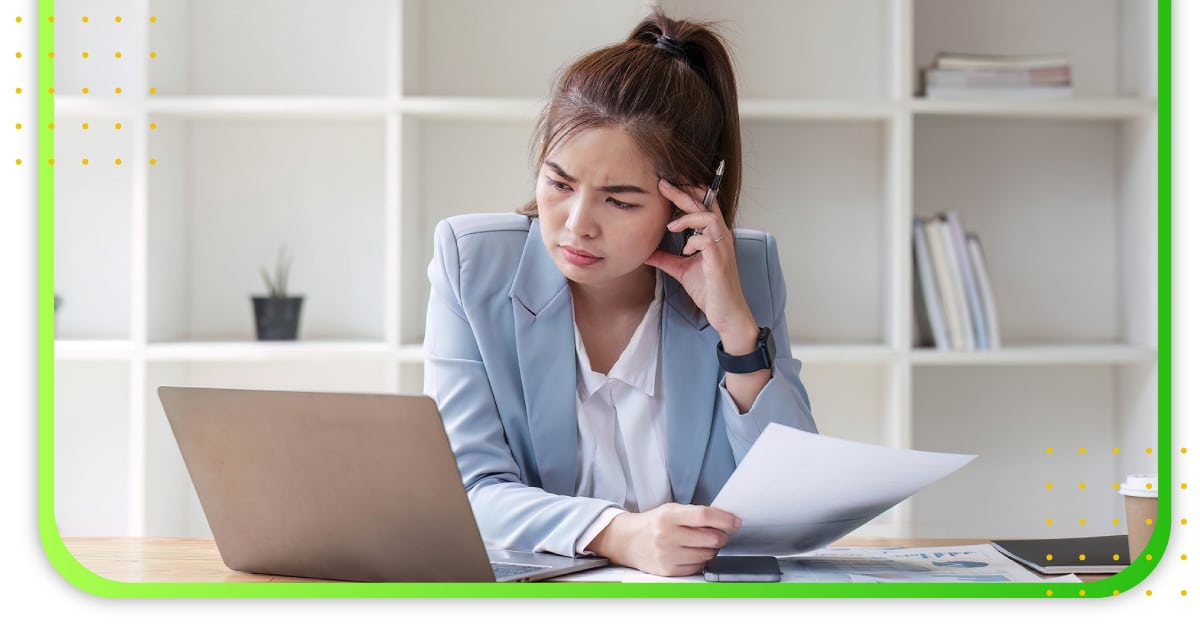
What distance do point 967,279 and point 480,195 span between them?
798mm

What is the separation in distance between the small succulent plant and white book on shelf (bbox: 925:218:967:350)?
1.10 metres

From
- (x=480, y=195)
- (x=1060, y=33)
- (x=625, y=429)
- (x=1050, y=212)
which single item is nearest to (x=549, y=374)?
(x=625, y=429)

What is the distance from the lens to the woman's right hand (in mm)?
925

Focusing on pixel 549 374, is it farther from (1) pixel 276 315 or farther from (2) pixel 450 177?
(1) pixel 276 315

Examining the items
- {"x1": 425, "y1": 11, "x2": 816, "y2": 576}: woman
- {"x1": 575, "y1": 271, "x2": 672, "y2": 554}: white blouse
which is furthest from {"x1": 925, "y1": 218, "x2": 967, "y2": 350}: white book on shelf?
{"x1": 575, "y1": 271, "x2": 672, "y2": 554}: white blouse

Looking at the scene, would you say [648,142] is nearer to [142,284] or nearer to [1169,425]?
[1169,425]

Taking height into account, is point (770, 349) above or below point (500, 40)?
below

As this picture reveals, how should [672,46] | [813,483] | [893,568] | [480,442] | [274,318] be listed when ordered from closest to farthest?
[813,483], [893,568], [480,442], [672,46], [274,318]

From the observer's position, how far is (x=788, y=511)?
36.1 inches

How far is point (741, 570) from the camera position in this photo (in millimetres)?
952

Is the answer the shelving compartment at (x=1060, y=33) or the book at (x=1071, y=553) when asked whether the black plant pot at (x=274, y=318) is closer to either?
the shelving compartment at (x=1060, y=33)

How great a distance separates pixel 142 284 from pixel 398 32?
58 centimetres

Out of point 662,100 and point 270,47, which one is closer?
point 662,100

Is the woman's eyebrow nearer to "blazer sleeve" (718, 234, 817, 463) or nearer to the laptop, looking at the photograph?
"blazer sleeve" (718, 234, 817, 463)
